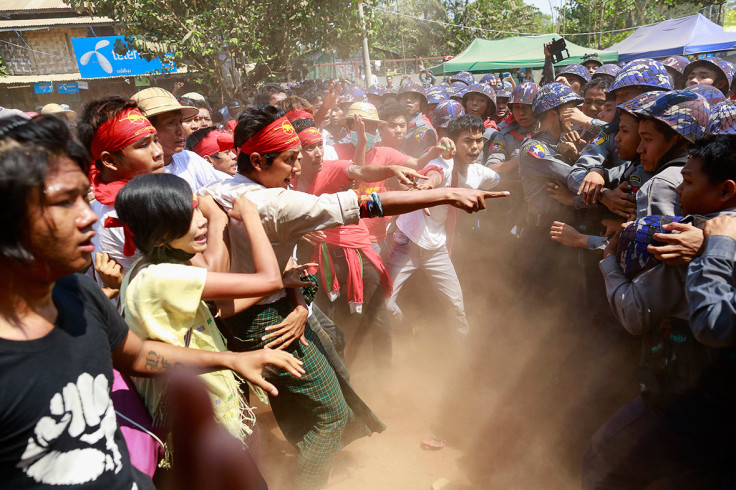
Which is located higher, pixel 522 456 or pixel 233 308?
pixel 233 308

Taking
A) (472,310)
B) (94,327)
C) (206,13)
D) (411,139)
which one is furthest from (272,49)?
(94,327)

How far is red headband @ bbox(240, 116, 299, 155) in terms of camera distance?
7.76 ft

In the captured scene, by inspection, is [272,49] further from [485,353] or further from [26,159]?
[26,159]

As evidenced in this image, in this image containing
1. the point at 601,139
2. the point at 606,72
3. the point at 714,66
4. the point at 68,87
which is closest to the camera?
the point at 601,139

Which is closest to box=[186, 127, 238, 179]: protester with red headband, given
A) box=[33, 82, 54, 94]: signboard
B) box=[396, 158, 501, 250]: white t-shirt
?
box=[396, 158, 501, 250]: white t-shirt

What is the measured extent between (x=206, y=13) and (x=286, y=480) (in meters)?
9.91

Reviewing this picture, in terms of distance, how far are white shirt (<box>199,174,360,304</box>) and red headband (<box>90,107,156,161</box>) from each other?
0.49 m

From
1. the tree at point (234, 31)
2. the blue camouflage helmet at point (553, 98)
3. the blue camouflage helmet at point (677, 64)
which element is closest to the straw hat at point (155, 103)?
the blue camouflage helmet at point (553, 98)

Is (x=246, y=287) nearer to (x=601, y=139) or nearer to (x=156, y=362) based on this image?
(x=156, y=362)

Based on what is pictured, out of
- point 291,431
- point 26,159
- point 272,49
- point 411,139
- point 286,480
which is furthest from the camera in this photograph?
point 272,49

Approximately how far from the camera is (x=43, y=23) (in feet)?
72.2

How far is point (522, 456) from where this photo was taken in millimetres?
3227

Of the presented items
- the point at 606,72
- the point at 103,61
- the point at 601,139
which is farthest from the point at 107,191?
the point at 103,61

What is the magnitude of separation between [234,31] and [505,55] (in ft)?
37.7
